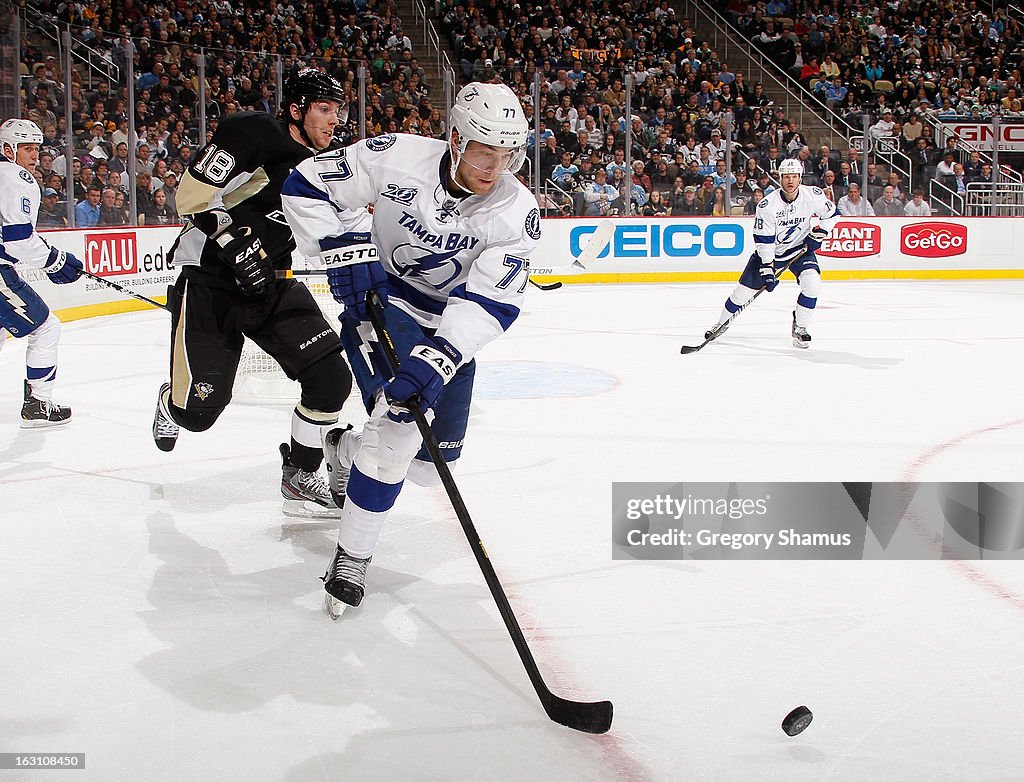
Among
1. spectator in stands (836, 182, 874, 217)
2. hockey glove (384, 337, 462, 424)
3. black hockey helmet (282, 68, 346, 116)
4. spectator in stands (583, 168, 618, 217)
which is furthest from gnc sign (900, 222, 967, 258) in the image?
hockey glove (384, 337, 462, 424)

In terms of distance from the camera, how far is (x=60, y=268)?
4.45m

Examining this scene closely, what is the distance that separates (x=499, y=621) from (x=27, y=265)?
2.99 m

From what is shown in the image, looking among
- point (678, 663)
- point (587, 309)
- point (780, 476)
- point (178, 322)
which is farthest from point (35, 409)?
point (587, 309)

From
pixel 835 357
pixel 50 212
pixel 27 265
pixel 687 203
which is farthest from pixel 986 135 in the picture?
pixel 27 265

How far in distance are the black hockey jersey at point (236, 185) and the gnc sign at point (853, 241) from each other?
32.1 feet

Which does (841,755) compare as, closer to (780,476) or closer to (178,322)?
(780,476)

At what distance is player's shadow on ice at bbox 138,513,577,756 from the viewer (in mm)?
1915

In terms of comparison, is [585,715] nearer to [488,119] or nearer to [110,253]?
[488,119]

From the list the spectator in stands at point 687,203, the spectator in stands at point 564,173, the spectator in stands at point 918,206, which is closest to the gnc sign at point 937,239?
the spectator in stands at point 918,206

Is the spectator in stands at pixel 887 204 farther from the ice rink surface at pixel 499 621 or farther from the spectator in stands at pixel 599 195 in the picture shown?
the ice rink surface at pixel 499 621

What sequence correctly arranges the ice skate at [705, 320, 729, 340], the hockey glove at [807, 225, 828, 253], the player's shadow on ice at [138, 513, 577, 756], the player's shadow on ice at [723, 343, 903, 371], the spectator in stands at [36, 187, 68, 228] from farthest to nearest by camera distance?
the spectator in stands at [36, 187, 68, 228]
the hockey glove at [807, 225, 828, 253]
the ice skate at [705, 320, 729, 340]
the player's shadow on ice at [723, 343, 903, 371]
the player's shadow on ice at [138, 513, 577, 756]

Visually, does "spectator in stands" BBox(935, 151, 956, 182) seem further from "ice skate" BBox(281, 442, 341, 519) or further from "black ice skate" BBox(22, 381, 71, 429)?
"ice skate" BBox(281, 442, 341, 519)

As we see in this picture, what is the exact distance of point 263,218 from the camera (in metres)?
3.07

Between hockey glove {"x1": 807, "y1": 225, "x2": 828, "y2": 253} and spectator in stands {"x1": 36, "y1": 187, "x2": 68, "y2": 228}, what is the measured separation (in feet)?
17.2
